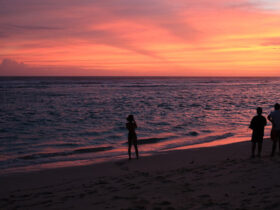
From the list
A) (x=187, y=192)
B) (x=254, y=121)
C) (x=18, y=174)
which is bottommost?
(x=18, y=174)

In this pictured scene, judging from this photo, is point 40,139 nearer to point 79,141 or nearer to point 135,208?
point 79,141

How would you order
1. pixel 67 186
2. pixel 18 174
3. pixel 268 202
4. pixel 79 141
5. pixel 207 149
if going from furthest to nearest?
pixel 79 141 → pixel 207 149 → pixel 18 174 → pixel 67 186 → pixel 268 202

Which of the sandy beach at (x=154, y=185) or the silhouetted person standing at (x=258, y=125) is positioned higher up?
the silhouetted person standing at (x=258, y=125)

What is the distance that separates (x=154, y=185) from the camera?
20.6 ft

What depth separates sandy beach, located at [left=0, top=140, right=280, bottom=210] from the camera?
5.11m

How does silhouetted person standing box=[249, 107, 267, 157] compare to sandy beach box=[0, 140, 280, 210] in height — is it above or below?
above

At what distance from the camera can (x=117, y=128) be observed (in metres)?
15.3

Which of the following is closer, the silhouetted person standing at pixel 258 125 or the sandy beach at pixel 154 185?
the sandy beach at pixel 154 185

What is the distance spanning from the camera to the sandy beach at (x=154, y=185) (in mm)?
5111

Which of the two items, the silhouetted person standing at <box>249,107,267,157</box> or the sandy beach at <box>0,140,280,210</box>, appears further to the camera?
the silhouetted person standing at <box>249,107,267,157</box>

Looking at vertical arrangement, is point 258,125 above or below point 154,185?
above

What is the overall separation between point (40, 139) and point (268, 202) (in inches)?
408

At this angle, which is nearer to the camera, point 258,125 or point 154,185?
point 154,185

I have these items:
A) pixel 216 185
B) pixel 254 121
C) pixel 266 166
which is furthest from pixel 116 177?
pixel 254 121
